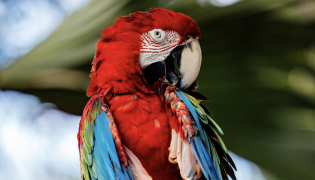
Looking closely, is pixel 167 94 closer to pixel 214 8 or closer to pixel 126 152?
pixel 126 152

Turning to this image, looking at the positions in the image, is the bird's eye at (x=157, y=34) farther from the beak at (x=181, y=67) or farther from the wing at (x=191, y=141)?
the wing at (x=191, y=141)

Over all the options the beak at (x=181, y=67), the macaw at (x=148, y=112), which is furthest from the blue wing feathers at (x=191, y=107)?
the beak at (x=181, y=67)

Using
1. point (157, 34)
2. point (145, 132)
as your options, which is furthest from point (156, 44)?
point (145, 132)

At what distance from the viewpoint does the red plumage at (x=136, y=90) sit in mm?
734

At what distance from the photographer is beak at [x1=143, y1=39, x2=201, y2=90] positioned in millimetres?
842

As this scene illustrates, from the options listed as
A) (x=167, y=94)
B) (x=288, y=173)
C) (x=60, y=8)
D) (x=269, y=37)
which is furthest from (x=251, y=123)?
(x=60, y=8)

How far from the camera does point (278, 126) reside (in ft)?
3.43

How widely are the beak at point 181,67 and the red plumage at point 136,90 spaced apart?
1.7 inches

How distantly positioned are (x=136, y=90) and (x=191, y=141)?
10.9 inches

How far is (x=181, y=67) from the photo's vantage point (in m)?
0.84

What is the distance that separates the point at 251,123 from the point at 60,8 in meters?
1.12

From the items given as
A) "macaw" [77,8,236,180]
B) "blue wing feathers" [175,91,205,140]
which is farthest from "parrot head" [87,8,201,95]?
"blue wing feathers" [175,91,205,140]

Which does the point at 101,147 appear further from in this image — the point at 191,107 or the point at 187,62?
the point at 187,62

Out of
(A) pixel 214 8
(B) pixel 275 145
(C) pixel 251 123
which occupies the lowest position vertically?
(B) pixel 275 145
